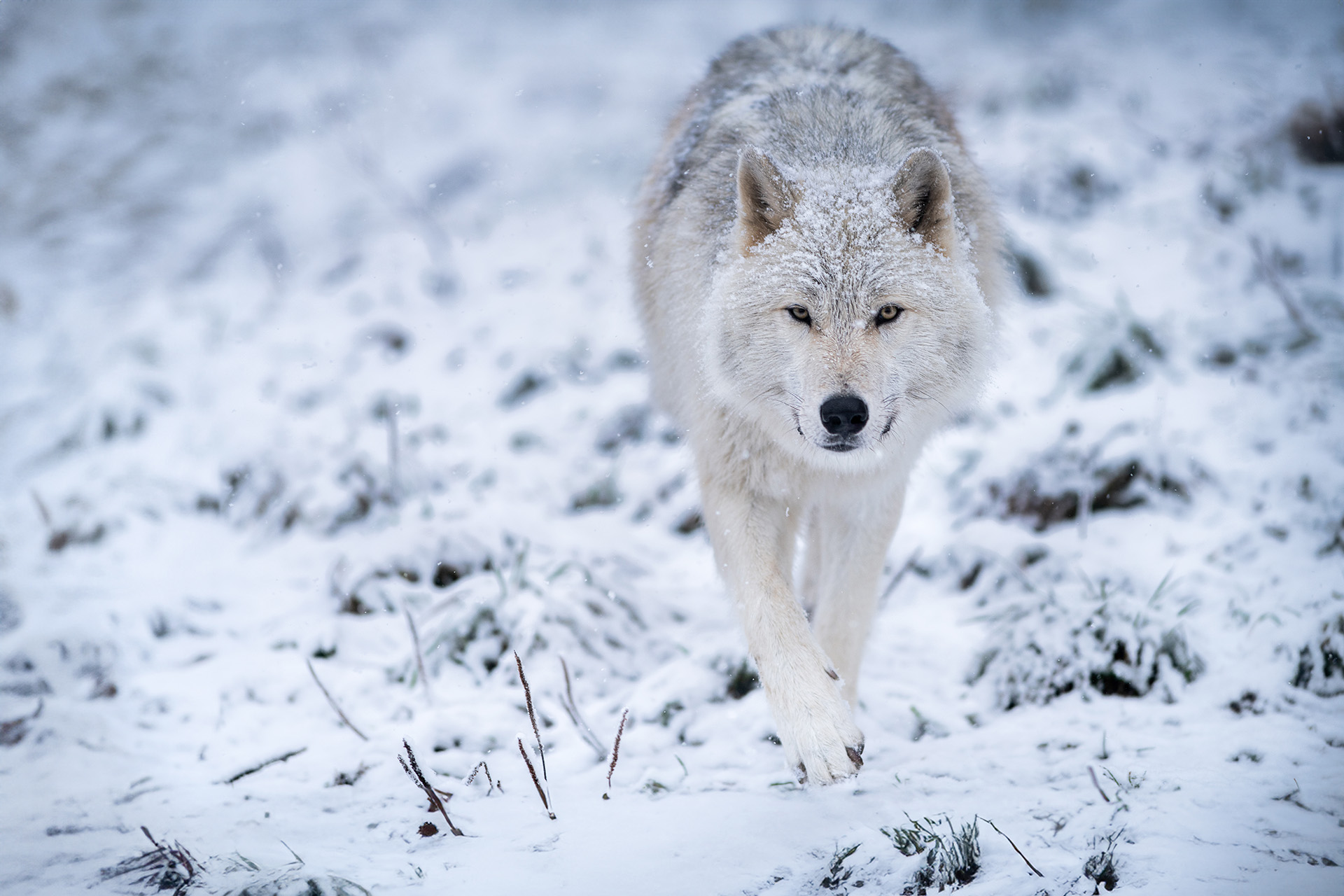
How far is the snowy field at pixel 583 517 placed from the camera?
2248 mm

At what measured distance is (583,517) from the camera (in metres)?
4.64

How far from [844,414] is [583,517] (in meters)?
2.58

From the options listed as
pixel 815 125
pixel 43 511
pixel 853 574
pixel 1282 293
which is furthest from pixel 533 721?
pixel 1282 293

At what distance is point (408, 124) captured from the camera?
9469mm

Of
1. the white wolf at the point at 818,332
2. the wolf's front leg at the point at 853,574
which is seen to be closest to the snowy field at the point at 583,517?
the wolf's front leg at the point at 853,574

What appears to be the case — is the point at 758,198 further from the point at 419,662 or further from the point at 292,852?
the point at 292,852

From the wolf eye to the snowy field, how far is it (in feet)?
3.21

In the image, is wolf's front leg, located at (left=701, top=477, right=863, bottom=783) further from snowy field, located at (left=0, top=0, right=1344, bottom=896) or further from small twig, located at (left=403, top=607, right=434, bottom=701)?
small twig, located at (left=403, top=607, right=434, bottom=701)

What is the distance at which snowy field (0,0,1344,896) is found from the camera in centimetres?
225

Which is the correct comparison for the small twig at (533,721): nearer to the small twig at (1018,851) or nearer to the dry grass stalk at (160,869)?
the dry grass stalk at (160,869)

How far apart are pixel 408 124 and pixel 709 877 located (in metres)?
9.40

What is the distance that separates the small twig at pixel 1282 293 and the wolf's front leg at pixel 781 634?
352cm

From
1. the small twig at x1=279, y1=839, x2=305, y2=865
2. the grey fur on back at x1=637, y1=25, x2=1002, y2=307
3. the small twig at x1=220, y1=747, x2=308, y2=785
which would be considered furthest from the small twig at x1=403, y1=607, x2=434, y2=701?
the grey fur on back at x1=637, y1=25, x2=1002, y2=307

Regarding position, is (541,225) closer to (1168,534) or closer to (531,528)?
(531,528)
